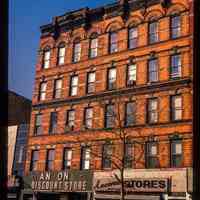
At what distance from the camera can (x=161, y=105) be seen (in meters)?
27.1

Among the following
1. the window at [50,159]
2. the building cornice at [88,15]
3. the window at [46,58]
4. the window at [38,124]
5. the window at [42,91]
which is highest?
the building cornice at [88,15]

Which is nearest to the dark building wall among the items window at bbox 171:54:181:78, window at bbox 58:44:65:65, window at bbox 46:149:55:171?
window at bbox 58:44:65:65

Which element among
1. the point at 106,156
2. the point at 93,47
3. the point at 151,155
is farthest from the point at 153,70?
the point at 106,156

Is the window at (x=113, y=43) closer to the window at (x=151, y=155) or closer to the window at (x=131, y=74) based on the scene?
the window at (x=131, y=74)

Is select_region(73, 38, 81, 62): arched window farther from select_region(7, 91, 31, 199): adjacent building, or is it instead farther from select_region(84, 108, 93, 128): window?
select_region(7, 91, 31, 199): adjacent building

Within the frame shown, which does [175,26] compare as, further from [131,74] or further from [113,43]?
[113,43]

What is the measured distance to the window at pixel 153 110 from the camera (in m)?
27.4

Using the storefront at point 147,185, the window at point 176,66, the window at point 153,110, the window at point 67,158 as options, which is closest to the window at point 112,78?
the window at point 153,110

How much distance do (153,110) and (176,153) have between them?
148 inches

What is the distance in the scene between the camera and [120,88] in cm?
2972

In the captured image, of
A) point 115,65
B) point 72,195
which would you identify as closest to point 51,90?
point 115,65

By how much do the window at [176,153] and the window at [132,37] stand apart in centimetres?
899

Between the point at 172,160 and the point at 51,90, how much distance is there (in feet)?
45.5
